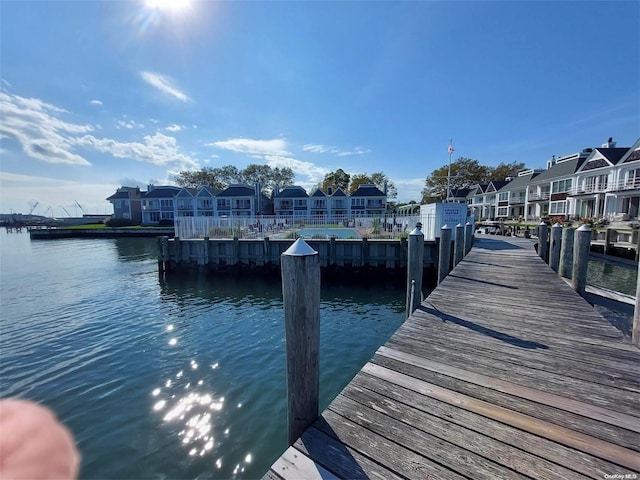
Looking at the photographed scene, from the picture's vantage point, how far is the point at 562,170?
37875 millimetres

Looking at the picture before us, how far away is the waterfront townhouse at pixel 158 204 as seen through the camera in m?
54.4

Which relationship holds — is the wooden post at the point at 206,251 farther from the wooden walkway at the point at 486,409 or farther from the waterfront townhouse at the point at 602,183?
the waterfront townhouse at the point at 602,183

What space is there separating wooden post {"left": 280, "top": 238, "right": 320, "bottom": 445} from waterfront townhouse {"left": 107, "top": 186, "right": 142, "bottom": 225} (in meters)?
67.1

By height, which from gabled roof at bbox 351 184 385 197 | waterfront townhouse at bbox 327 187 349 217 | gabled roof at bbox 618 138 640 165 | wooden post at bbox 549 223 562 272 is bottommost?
wooden post at bbox 549 223 562 272

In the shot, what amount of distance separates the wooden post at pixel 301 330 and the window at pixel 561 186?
1842 inches

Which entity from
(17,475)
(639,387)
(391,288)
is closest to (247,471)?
(17,475)

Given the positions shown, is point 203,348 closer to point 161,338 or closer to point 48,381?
point 161,338

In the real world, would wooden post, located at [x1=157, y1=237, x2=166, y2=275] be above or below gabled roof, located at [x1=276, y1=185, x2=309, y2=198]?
below

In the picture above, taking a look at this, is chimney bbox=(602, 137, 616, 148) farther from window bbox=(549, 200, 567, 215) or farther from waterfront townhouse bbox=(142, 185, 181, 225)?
waterfront townhouse bbox=(142, 185, 181, 225)

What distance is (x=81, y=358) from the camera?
264 inches

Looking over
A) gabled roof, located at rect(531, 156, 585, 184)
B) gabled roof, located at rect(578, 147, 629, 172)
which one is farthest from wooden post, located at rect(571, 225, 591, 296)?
gabled roof, located at rect(531, 156, 585, 184)

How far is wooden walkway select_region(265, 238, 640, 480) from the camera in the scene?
73.8 inches

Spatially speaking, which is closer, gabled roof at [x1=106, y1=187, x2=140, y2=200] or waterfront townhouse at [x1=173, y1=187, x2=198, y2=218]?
waterfront townhouse at [x1=173, y1=187, x2=198, y2=218]

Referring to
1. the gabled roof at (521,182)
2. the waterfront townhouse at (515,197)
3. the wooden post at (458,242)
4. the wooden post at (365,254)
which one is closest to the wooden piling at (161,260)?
the wooden post at (365,254)
